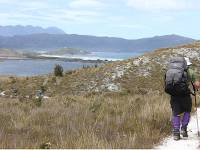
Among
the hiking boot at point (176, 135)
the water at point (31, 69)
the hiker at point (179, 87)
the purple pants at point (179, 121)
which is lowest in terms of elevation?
the water at point (31, 69)

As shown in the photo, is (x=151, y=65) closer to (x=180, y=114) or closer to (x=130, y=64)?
(x=130, y=64)

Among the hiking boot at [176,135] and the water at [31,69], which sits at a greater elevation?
the hiking boot at [176,135]

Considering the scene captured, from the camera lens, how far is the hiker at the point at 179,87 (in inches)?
381

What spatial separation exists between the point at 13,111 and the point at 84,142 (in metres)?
5.29

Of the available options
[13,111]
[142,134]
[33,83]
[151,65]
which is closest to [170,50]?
[151,65]

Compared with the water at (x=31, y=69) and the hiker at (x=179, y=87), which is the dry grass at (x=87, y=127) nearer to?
the hiker at (x=179, y=87)

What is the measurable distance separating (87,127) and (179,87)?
6.43 feet

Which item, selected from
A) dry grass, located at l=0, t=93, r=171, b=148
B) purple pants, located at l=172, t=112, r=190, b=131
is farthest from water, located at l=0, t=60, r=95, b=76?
purple pants, located at l=172, t=112, r=190, b=131

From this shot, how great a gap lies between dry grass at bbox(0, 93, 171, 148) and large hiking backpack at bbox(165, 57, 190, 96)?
90 cm

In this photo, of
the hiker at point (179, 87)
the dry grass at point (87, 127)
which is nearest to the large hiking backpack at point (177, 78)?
the hiker at point (179, 87)

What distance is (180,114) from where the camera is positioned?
10.1 meters

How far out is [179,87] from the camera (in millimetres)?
9703

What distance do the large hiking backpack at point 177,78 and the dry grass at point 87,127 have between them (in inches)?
35.6

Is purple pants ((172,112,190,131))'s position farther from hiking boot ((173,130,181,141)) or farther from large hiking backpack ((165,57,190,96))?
large hiking backpack ((165,57,190,96))
